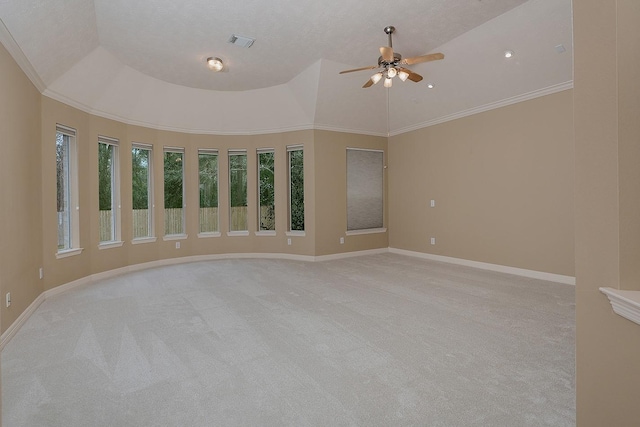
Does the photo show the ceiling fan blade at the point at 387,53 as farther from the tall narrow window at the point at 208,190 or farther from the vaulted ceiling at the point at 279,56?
the tall narrow window at the point at 208,190

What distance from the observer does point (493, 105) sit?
17.6ft

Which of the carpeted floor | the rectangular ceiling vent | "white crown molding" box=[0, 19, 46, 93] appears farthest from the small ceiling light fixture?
the carpeted floor

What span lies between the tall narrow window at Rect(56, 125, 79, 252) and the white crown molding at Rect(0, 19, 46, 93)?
2.59 ft

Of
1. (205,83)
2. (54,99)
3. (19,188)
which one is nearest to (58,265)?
(19,188)

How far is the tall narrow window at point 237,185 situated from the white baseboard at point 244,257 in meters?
0.77

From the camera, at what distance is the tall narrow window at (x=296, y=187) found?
6816 millimetres

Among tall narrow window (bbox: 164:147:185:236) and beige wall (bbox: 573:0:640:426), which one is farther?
tall narrow window (bbox: 164:147:185:236)

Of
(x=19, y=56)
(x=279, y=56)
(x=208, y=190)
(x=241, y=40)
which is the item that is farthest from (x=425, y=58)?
(x=208, y=190)

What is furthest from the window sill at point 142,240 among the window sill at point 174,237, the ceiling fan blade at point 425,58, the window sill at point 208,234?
the ceiling fan blade at point 425,58

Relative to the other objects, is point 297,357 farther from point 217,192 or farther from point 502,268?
point 217,192

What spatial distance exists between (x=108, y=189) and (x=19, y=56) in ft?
8.39

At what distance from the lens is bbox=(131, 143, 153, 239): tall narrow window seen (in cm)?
595

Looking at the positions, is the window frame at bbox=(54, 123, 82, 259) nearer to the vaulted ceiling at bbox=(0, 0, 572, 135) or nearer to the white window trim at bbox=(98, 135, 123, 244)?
the vaulted ceiling at bbox=(0, 0, 572, 135)

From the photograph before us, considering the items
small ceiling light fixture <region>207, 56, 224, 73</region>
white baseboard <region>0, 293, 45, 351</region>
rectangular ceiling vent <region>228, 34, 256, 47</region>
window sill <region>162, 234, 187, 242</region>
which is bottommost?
white baseboard <region>0, 293, 45, 351</region>
